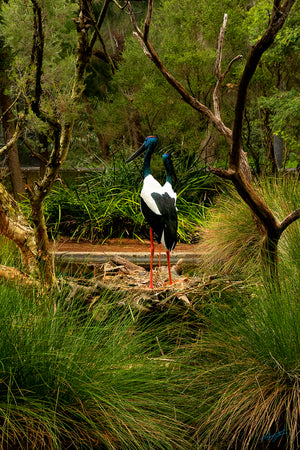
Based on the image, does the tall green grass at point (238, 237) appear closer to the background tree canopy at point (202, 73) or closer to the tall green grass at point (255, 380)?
the background tree canopy at point (202, 73)

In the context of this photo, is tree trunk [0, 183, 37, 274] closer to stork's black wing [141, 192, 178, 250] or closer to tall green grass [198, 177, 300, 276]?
stork's black wing [141, 192, 178, 250]

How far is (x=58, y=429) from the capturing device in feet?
8.36

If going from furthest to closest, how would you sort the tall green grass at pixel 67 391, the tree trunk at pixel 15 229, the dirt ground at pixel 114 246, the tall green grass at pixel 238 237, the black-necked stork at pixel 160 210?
the dirt ground at pixel 114 246 < the tall green grass at pixel 238 237 < the black-necked stork at pixel 160 210 < the tree trunk at pixel 15 229 < the tall green grass at pixel 67 391

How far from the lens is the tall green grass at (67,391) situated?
258 centimetres

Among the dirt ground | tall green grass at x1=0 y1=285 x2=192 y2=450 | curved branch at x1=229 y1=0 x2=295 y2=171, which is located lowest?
tall green grass at x1=0 y1=285 x2=192 y2=450

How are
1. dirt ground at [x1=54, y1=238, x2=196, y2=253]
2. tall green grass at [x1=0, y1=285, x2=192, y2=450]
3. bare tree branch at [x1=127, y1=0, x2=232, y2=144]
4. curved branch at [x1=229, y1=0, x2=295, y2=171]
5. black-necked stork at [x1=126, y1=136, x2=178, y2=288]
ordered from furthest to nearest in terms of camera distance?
dirt ground at [x1=54, y1=238, x2=196, y2=253], black-necked stork at [x1=126, y1=136, x2=178, y2=288], bare tree branch at [x1=127, y1=0, x2=232, y2=144], curved branch at [x1=229, y1=0, x2=295, y2=171], tall green grass at [x1=0, y1=285, x2=192, y2=450]

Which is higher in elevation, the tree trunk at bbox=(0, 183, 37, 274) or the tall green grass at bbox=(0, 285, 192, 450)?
the tree trunk at bbox=(0, 183, 37, 274)

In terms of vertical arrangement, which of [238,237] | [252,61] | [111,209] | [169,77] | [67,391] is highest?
[169,77]

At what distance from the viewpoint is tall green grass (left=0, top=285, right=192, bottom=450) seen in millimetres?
2578

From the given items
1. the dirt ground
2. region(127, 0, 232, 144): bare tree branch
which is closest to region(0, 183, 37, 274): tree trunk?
region(127, 0, 232, 144): bare tree branch

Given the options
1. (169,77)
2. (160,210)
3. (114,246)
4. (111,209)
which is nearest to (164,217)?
(160,210)

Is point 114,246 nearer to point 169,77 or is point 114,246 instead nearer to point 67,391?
point 169,77

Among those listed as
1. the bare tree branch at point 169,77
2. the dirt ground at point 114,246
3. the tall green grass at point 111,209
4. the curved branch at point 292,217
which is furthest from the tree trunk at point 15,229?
the tall green grass at point 111,209

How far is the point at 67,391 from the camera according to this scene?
271 cm
